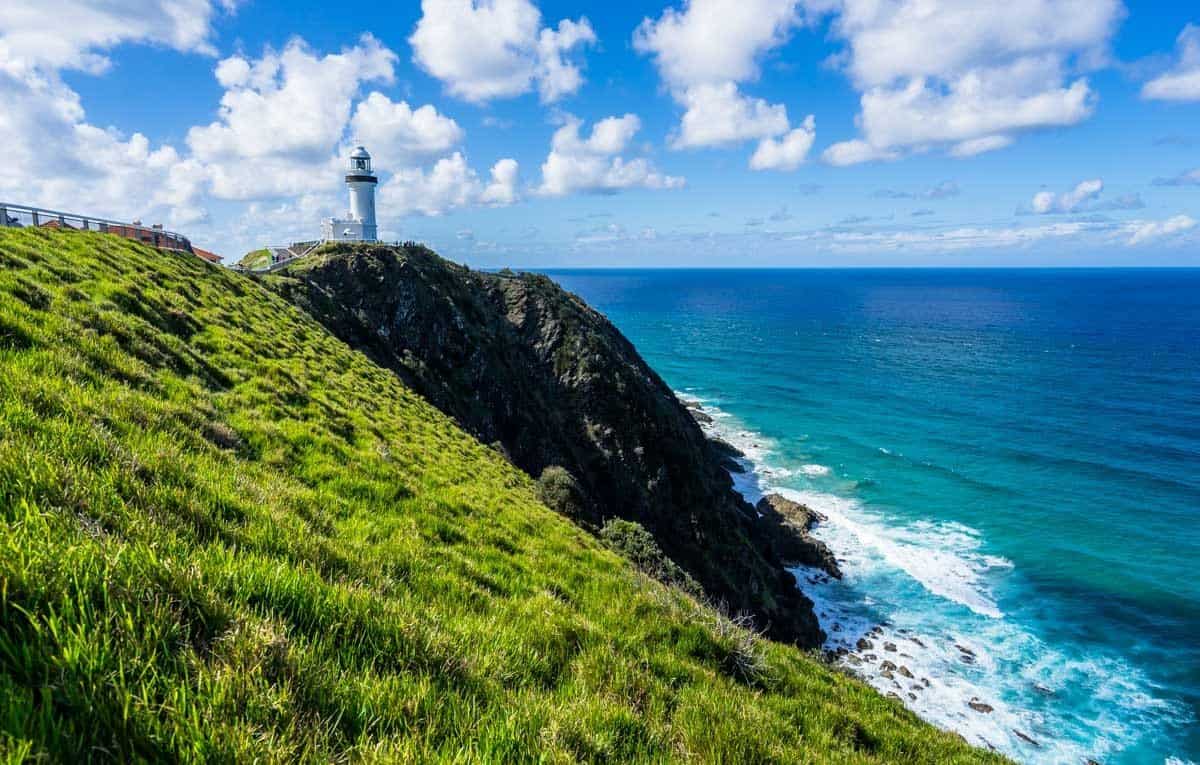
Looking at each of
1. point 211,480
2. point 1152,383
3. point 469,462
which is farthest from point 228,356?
point 1152,383

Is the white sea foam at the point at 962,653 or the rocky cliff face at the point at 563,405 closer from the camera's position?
the white sea foam at the point at 962,653

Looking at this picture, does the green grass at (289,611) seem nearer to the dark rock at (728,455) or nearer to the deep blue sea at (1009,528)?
the deep blue sea at (1009,528)

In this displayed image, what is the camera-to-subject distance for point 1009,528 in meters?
49.2

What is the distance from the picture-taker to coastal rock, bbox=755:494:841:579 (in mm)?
46400

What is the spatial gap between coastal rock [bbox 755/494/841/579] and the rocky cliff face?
0.67m

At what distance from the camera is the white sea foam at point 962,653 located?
96.1 ft

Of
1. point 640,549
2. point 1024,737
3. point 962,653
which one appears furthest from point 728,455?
point 640,549

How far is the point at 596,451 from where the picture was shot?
157ft

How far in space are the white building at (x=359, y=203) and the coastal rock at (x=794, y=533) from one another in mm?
57982

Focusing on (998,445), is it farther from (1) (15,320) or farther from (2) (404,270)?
(1) (15,320)

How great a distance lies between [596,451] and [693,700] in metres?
42.3

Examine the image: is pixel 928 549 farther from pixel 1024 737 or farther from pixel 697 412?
pixel 697 412

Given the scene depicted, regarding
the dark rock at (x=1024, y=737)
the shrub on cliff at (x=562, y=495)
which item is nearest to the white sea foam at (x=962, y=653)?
the dark rock at (x=1024, y=737)

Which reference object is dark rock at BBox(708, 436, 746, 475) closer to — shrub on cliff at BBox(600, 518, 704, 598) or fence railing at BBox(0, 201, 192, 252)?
shrub on cliff at BBox(600, 518, 704, 598)
